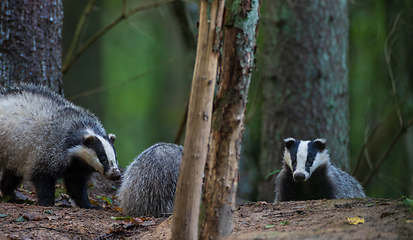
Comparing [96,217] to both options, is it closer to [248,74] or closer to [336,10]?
[248,74]

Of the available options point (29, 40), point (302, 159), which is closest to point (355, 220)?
point (302, 159)

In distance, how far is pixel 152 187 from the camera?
3.74 meters

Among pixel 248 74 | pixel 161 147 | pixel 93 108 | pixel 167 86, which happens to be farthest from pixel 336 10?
pixel 167 86

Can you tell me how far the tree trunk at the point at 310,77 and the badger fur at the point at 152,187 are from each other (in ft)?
7.52

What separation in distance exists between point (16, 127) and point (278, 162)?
3653 mm

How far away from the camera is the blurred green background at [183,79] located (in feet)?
25.1

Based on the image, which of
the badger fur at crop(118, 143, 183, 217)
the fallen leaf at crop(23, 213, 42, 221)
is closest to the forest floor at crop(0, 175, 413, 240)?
the fallen leaf at crop(23, 213, 42, 221)

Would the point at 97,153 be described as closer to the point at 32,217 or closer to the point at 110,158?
the point at 110,158

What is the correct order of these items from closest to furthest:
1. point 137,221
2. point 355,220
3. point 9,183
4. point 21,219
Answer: point 355,220 → point 21,219 → point 137,221 → point 9,183

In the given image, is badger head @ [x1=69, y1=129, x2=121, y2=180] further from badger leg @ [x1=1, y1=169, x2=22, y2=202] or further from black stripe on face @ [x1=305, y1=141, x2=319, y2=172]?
black stripe on face @ [x1=305, y1=141, x2=319, y2=172]

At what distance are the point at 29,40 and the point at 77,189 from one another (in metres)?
1.80

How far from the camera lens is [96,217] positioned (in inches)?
133

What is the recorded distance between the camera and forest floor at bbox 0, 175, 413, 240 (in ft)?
7.14

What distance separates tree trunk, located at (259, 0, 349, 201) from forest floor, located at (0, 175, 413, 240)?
244cm
